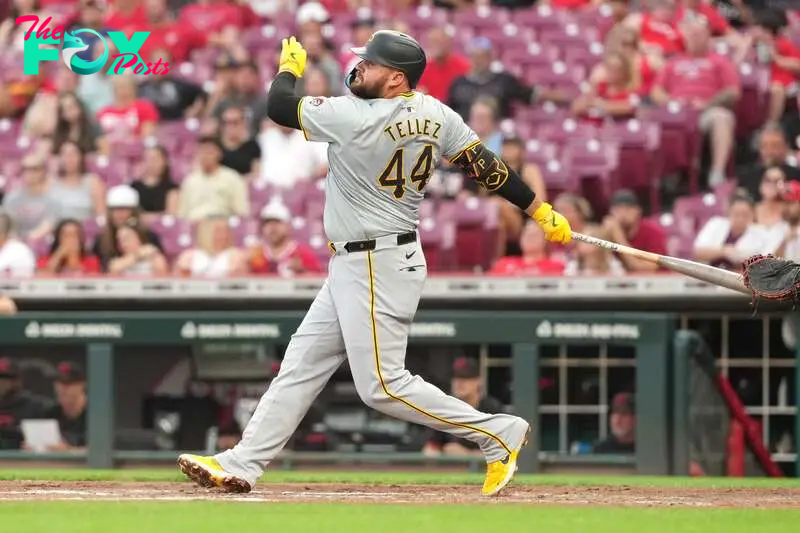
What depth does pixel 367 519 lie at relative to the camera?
5414 mm

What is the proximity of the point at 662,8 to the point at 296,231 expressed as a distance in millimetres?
4108

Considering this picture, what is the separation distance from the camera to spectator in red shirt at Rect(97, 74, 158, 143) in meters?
13.2

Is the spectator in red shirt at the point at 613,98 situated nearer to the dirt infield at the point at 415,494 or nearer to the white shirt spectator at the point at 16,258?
the white shirt spectator at the point at 16,258

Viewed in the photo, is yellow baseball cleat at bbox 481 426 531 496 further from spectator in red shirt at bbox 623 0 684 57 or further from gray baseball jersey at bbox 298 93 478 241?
spectator in red shirt at bbox 623 0 684 57

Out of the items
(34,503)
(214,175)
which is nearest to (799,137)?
(214,175)

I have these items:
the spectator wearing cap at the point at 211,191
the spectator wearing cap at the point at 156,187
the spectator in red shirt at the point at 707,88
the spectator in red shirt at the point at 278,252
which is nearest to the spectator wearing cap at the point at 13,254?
the spectator wearing cap at the point at 156,187

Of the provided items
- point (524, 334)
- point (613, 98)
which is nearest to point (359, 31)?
point (613, 98)

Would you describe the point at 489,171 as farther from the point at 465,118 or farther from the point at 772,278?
the point at 465,118

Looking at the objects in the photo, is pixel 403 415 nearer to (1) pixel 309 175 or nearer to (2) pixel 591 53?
(1) pixel 309 175

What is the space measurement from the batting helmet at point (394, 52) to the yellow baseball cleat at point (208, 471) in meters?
1.67

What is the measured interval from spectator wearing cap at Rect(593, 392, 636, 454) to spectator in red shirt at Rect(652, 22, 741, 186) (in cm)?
319

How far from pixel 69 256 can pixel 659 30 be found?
17.1 feet

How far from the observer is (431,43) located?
13039mm

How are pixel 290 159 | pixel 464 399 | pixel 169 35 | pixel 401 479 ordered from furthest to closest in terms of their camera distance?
pixel 169 35 < pixel 290 159 < pixel 464 399 < pixel 401 479
